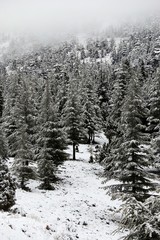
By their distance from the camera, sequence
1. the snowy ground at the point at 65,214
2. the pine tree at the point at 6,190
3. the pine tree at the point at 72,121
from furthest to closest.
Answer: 1. the pine tree at the point at 72,121
2. the pine tree at the point at 6,190
3. the snowy ground at the point at 65,214

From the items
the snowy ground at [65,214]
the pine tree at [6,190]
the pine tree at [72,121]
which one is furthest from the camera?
the pine tree at [72,121]

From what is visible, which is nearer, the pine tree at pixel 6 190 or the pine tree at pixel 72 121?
the pine tree at pixel 6 190

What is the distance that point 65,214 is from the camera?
2012 cm

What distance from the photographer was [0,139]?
32.1 metres

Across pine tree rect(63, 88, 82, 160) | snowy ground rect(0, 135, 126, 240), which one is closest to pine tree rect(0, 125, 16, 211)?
snowy ground rect(0, 135, 126, 240)

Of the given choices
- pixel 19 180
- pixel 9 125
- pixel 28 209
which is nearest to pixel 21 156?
pixel 19 180

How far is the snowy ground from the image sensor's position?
43.1 feet

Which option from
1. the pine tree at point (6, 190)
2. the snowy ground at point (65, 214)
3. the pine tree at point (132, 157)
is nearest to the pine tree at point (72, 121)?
the snowy ground at point (65, 214)

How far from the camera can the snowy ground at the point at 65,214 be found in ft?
43.1

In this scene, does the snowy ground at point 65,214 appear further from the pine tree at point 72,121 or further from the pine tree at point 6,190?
the pine tree at point 72,121

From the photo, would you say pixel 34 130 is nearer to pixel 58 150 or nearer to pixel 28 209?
pixel 58 150

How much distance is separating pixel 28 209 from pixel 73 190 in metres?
10.1

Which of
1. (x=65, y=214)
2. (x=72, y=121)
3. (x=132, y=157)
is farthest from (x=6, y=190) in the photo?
(x=72, y=121)

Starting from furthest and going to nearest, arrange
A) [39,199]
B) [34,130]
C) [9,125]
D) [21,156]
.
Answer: [9,125], [34,130], [21,156], [39,199]
